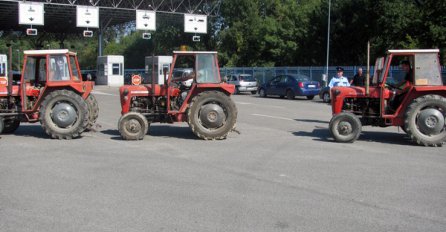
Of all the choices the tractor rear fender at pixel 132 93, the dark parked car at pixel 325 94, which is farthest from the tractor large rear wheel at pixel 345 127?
the dark parked car at pixel 325 94

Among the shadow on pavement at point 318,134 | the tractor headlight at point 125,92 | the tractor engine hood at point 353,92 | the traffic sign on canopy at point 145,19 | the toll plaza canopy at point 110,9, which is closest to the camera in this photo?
the tractor engine hood at point 353,92

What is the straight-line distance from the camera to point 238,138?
42.4 feet

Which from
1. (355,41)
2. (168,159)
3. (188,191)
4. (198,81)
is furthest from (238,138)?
(355,41)

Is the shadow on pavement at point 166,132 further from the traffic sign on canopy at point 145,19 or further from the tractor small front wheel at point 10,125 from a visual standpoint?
the traffic sign on canopy at point 145,19

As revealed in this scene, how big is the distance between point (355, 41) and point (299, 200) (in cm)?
4022

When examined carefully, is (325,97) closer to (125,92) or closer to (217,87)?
(217,87)

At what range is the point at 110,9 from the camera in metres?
45.4

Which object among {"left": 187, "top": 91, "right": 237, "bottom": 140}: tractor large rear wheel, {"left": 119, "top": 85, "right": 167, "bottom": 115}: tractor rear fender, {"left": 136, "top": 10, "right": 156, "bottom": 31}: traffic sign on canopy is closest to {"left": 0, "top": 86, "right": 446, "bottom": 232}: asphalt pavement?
{"left": 187, "top": 91, "right": 237, "bottom": 140}: tractor large rear wheel

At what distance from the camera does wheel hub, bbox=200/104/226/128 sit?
40.4 feet

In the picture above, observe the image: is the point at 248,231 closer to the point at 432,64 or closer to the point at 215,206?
the point at 215,206

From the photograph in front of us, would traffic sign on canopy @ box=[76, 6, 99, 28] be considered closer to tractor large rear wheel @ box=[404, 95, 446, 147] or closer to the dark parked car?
the dark parked car

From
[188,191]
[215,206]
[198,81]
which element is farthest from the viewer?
[198,81]

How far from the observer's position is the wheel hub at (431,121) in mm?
11406

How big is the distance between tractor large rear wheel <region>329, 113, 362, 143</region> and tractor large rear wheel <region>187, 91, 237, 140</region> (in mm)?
2322
